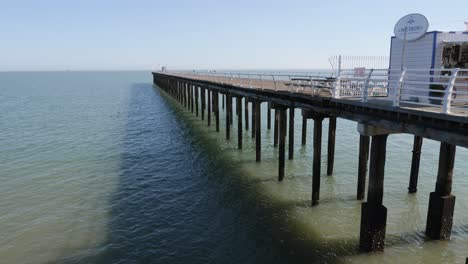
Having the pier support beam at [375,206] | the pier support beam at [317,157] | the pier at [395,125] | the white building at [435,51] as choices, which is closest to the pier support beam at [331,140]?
the pier at [395,125]

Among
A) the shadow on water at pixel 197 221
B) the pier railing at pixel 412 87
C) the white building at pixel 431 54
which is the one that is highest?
the white building at pixel 431 54

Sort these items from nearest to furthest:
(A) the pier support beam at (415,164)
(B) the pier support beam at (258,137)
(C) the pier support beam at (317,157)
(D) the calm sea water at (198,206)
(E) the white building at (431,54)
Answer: (D) the calm sea water at (198,206) → (E) the white building at (431,54) → (C) the pier support beam at (317,157) → (A) the pier support beam at (415,164) → (B) the pier support beam at (258,137)

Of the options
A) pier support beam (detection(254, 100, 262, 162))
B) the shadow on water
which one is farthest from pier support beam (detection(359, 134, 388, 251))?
pier support beam (detection(254, 100, 262, 162))

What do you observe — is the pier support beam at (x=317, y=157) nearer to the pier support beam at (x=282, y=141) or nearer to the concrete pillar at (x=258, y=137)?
the pier support beam at (x=282, y=141)

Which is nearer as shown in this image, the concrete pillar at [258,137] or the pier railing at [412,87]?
the pier railing at [412,87]

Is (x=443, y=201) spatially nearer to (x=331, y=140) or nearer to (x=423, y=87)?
(x=423, y=87)

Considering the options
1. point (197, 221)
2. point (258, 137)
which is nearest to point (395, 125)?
point (197, 221)

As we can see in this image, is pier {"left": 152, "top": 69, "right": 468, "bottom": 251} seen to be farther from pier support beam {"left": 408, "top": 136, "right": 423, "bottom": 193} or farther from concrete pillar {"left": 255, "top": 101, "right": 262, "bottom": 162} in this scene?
concrete pillar {"left": 255, "top": 101, "right": 262, "bottom": 162}
